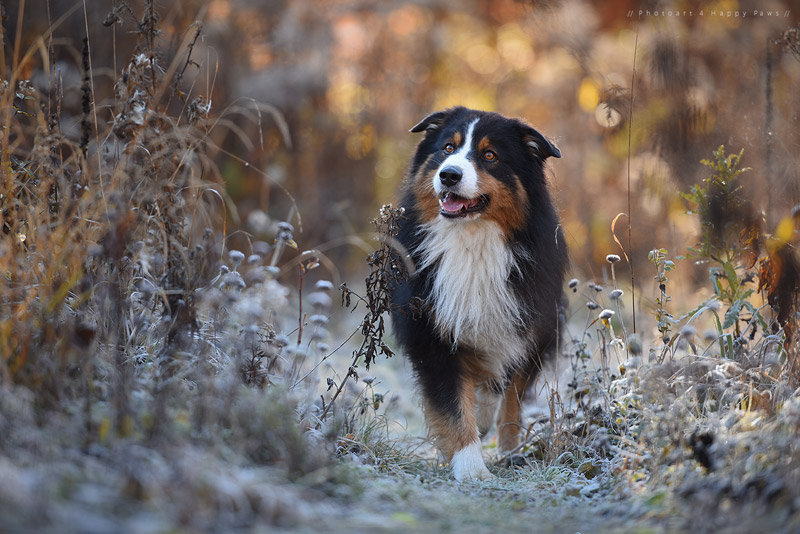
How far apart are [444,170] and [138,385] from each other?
6.97 feet

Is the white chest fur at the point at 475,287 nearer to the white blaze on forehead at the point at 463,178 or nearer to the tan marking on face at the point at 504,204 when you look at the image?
the tan marking on face at the point at 504,204

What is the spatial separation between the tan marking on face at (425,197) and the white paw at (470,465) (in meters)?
1.39

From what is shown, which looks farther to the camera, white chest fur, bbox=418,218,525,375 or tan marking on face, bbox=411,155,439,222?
tan marking on face, bbox=411,155,439,222

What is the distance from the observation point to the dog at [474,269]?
14.5 ft

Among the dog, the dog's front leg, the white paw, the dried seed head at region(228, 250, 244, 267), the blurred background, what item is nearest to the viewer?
the dried seed head at region(228, 250, 244, 267)

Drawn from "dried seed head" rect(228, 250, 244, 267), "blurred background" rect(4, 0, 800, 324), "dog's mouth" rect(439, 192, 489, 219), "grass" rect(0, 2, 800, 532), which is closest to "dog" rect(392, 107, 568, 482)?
"dog's mouth" rect(439, 192, 489, 219)

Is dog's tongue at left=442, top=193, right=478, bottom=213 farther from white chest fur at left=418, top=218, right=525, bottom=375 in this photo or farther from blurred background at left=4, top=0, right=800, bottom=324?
blurred background at left=4, top=0, right=800, bottom=324

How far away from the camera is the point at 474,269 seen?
453 cm

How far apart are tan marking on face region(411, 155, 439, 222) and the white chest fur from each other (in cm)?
8

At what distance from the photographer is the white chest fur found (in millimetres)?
4434

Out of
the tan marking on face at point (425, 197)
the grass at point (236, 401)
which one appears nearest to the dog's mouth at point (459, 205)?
the tan marking on face at point (425, 197)

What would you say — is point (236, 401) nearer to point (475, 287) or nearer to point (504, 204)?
point (475, 287)

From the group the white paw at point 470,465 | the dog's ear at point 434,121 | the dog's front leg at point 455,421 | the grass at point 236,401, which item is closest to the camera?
the grass at point 236,401

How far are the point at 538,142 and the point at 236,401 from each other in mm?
2628
